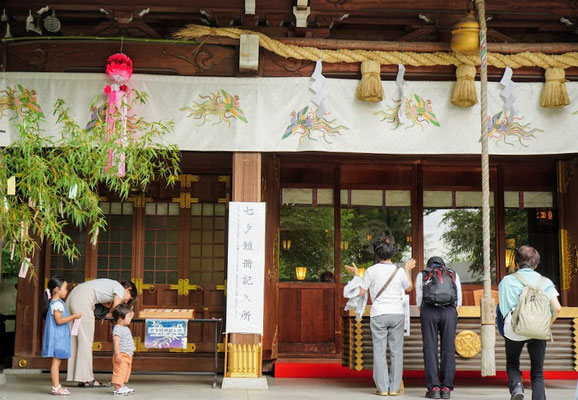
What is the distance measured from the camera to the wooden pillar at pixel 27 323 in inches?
424

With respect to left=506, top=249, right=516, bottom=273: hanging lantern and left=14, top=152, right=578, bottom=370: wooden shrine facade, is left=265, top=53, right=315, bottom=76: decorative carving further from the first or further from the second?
left=506, top=249, right=516, bottom=273: hanging lantern

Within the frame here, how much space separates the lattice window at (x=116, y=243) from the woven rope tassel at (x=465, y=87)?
4.69 metres

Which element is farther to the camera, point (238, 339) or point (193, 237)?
point (193, 237)

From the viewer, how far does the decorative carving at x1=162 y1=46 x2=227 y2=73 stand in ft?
32.0

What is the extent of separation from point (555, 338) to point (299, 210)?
389 centimetres

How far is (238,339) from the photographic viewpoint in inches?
366

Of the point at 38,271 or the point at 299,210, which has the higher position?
the point at 299,210

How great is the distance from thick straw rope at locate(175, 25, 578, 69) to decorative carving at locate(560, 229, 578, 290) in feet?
8.90

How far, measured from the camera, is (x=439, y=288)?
8.65 metres

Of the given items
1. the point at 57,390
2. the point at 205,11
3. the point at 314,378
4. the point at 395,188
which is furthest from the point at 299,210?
the point at 57,390

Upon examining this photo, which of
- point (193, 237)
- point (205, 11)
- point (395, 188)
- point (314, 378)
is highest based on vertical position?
point (205, 11)

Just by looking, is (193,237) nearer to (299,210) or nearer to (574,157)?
(299,210)

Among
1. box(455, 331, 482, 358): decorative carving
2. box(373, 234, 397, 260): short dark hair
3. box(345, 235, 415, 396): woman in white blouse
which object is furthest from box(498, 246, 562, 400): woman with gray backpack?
box(455, 331, 482, 358): decorative carving

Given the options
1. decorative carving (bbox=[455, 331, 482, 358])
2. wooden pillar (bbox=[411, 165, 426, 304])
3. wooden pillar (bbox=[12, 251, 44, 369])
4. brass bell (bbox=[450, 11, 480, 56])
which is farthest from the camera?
wooden pillar (bbox=[411, 165, 426, 304])
